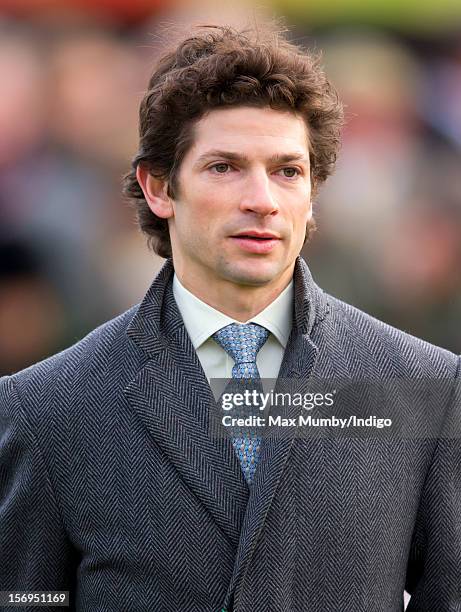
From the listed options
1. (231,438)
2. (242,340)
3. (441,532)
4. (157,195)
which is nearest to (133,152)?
(157,195)

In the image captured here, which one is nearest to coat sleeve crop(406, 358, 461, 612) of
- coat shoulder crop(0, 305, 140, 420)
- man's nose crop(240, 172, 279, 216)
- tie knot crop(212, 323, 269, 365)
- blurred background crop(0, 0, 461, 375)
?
tie knot crop(212, 323, 269, 365)

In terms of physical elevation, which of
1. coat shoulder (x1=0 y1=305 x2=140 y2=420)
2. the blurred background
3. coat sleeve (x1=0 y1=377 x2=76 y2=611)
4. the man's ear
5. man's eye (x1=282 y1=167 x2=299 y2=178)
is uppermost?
the blurred background

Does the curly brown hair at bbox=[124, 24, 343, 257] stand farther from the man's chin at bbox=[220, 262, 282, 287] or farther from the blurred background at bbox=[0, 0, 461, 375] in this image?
the blurred background at bbox=[0, 0, 461, 375]

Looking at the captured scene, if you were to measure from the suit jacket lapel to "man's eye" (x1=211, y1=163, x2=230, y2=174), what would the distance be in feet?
1.12

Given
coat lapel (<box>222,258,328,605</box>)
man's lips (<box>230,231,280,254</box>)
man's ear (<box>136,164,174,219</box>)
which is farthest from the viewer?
man's ear (<box>136,164,174,219</box>)

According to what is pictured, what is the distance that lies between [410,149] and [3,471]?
13.4 ft

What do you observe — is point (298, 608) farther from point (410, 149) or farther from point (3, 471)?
point (410, 149)

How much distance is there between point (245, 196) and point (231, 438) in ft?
1.74

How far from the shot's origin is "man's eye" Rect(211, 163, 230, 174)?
2482 millimetres

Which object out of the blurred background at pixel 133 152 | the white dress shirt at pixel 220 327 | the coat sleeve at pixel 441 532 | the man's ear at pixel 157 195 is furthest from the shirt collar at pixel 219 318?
the blurred background at pixel 133 152

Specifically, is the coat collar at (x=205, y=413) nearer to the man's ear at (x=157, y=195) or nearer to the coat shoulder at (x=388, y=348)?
the coat shoulder at (x=388, y=348)

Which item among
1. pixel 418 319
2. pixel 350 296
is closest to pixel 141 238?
pixel 350 296

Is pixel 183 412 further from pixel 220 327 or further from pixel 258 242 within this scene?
pixel 258 242

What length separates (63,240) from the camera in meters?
5.78
